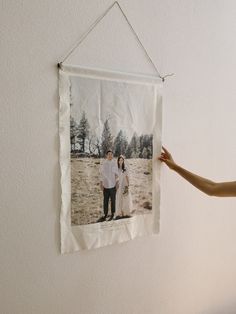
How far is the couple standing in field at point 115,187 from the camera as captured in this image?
1.11 metres

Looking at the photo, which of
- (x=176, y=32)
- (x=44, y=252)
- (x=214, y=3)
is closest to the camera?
(x=44, y=252)

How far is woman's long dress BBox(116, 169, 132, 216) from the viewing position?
115cm

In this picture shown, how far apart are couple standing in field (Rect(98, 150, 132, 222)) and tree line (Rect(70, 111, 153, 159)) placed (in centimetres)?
3

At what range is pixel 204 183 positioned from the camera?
1171 millimetres

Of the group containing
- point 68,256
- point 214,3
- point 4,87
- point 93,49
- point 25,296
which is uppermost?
point 214,3

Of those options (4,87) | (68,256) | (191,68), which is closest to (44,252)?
(68,256)

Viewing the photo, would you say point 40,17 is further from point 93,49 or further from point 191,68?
point 191,68

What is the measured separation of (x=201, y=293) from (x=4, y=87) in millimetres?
1347

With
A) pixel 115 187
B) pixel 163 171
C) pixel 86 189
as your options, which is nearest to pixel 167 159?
pixel 163 171

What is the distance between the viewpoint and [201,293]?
147 cm

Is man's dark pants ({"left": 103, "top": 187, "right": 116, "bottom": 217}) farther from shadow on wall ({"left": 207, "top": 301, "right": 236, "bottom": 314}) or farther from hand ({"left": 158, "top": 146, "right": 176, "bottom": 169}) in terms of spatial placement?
shadow on wall ({"left": 207, "top": 301, "right": 236, "bottom": 314})

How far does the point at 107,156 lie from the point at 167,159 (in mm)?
292

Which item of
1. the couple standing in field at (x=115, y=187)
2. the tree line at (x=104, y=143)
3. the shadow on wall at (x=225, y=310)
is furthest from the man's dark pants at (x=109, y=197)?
the shadow on wall at (x=225, y=310)

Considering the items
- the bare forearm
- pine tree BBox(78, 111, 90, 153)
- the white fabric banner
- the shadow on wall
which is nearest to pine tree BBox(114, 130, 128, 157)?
the white fabric banner
